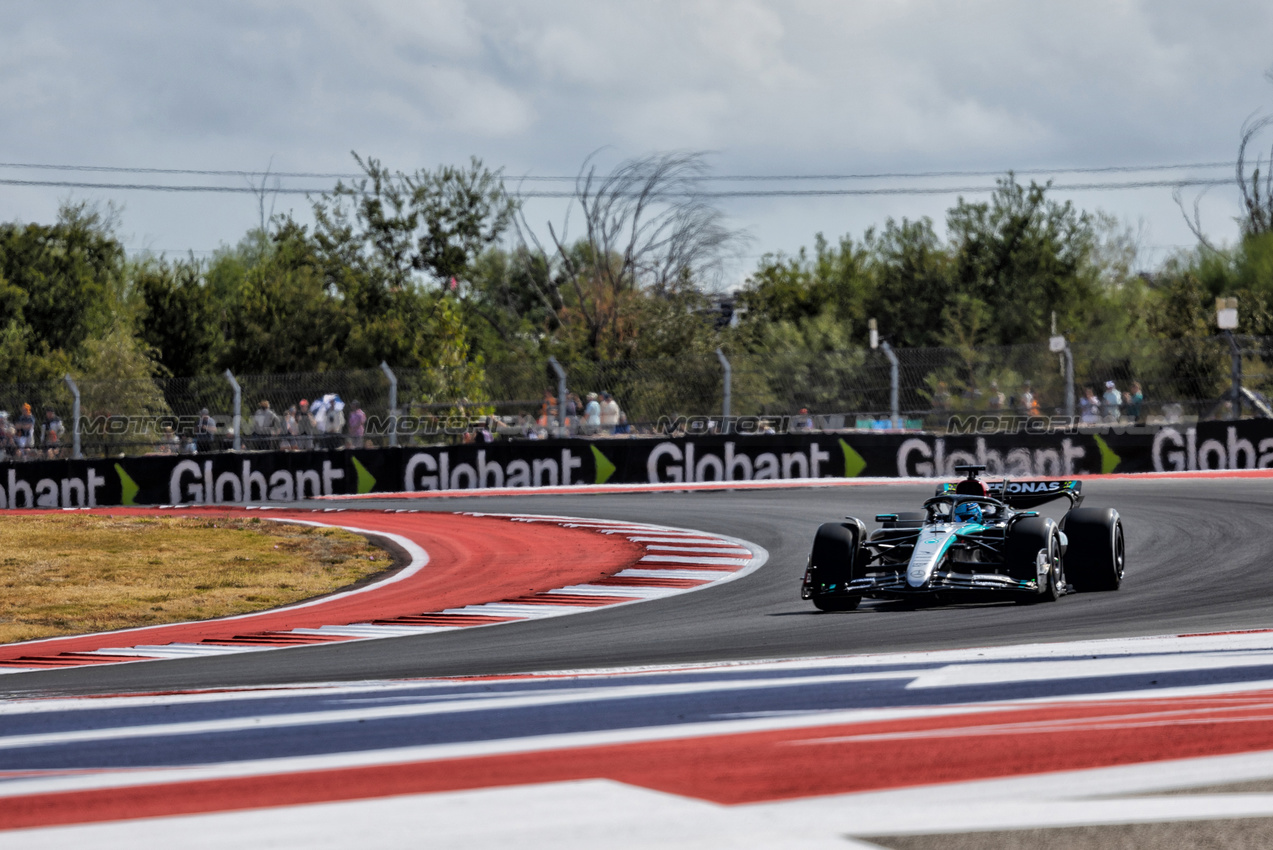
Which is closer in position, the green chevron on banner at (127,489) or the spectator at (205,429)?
the green chevron on banner at (127,489)

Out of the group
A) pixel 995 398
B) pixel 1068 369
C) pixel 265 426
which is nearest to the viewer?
pixel 1068 369

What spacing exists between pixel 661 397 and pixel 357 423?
18.2ft

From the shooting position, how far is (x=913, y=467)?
2261 centimetres

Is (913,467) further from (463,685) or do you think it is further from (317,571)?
(463,685)

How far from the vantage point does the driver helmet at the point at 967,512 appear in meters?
9.91

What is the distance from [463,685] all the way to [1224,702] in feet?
10.0

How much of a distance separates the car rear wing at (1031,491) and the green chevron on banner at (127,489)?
17278mm

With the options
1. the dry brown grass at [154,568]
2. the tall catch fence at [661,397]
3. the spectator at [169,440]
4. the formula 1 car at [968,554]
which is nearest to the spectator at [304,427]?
the tall catch fence at [661,397]

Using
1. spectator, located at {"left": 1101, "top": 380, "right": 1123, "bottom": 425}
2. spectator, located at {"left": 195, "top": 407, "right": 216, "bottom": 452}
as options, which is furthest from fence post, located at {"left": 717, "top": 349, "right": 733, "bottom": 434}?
spectator, located at {"left": 195, "top": 407, "right": 216, "bottom": 452}

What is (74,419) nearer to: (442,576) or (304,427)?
(304,427)

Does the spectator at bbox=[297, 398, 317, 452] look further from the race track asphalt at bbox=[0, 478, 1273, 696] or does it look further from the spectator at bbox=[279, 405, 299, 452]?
the race track asphalt at bbox=[0, 478, 1273, 696]

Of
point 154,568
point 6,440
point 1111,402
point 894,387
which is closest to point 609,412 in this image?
point 894,387

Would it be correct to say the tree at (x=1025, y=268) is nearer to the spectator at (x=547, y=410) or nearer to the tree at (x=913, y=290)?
the tree at (x=913, y=290)

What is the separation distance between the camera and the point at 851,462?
2278 cm
